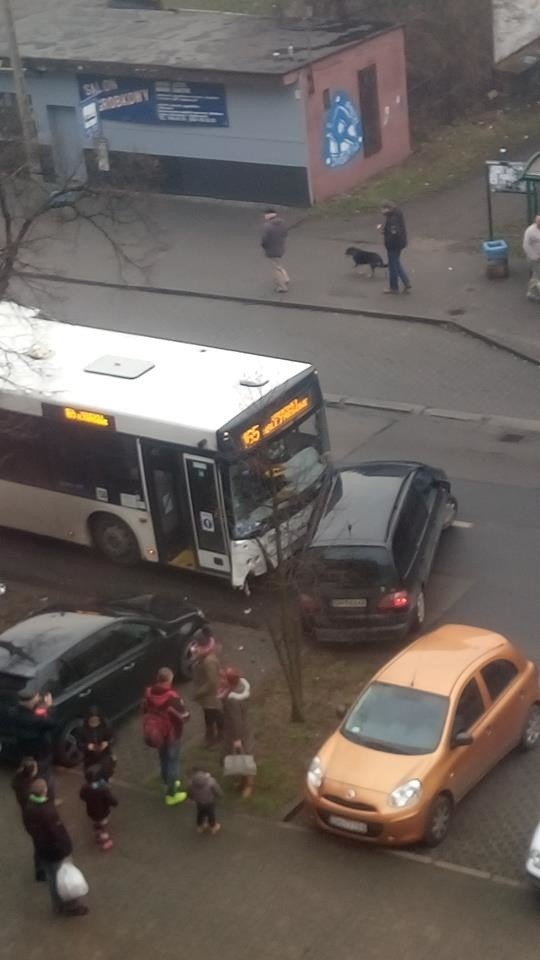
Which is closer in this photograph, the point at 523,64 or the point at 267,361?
the point at 267,361

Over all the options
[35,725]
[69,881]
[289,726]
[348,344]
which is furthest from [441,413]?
[69,881]

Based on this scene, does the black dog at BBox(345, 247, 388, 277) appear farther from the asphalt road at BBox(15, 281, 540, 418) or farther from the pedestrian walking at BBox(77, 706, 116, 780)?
the pedestrian walking at BBox(77, 706, 116, 780)

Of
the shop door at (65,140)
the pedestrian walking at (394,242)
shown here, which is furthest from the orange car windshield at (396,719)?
the shop door at (65,140)

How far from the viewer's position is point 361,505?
18.2m

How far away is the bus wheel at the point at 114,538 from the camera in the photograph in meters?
19.9

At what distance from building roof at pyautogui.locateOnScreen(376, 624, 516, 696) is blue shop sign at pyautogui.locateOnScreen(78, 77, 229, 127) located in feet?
67.2

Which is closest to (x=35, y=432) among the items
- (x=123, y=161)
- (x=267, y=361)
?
(x=267, y=361)

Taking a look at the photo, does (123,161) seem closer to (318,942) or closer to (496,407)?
(496,407)

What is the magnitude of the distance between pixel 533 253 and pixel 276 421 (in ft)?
32.2

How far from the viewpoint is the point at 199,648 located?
615 inches

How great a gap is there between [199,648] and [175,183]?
68.6 feet

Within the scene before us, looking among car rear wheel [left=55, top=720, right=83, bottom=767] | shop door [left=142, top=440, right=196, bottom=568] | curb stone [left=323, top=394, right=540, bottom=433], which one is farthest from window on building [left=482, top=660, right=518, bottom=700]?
curb stone [left=323, top=394, right=540, bottom=433]

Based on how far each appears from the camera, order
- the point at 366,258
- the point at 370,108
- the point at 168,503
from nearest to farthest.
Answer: the point at 168,503
the point at 366,258
the point at 370,108

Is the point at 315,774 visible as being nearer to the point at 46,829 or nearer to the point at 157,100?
the point at 46,829
